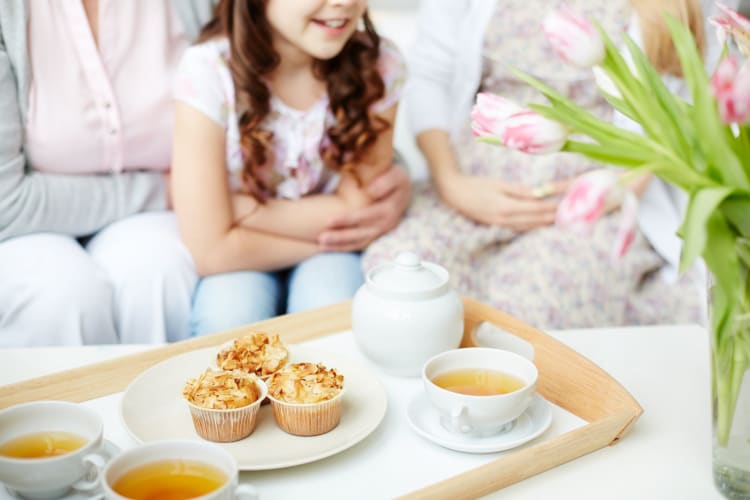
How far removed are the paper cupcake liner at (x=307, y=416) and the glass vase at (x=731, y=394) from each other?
0.39 meters

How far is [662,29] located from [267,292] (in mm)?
902

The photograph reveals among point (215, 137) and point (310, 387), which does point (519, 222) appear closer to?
point (215, 137)

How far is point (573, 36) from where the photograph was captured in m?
0.75

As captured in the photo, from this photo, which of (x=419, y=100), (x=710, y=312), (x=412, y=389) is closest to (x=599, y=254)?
(x=419, y=100)

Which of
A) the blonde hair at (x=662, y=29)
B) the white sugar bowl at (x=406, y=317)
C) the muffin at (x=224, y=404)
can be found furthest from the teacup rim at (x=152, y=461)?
the blonde hair at (x=662, y=29)

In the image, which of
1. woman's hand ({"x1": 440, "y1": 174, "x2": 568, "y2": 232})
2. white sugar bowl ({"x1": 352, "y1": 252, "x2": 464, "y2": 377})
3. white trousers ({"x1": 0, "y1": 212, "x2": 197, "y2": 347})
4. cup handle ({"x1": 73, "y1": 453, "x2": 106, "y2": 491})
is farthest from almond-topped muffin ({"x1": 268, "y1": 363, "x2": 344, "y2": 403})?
woman's hand ({"x1": 440, "y1": 174, "x2": 568, "y2": 232})

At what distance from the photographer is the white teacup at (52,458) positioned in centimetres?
82

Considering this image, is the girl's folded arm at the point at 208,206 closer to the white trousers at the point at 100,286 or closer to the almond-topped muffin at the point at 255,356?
the white trousers at the point at 100,286

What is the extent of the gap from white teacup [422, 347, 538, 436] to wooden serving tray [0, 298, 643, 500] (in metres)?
0.05

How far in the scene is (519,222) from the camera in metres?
1.75

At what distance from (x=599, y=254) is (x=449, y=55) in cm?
56

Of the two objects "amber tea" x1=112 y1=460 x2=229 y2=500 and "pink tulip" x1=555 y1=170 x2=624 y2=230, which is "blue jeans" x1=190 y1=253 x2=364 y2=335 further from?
"pink tulip" x1=555 y1=170 x2=624 y2=230

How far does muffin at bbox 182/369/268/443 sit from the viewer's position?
953 mm

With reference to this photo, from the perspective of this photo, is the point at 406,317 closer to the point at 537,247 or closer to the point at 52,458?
the point at 52,458
